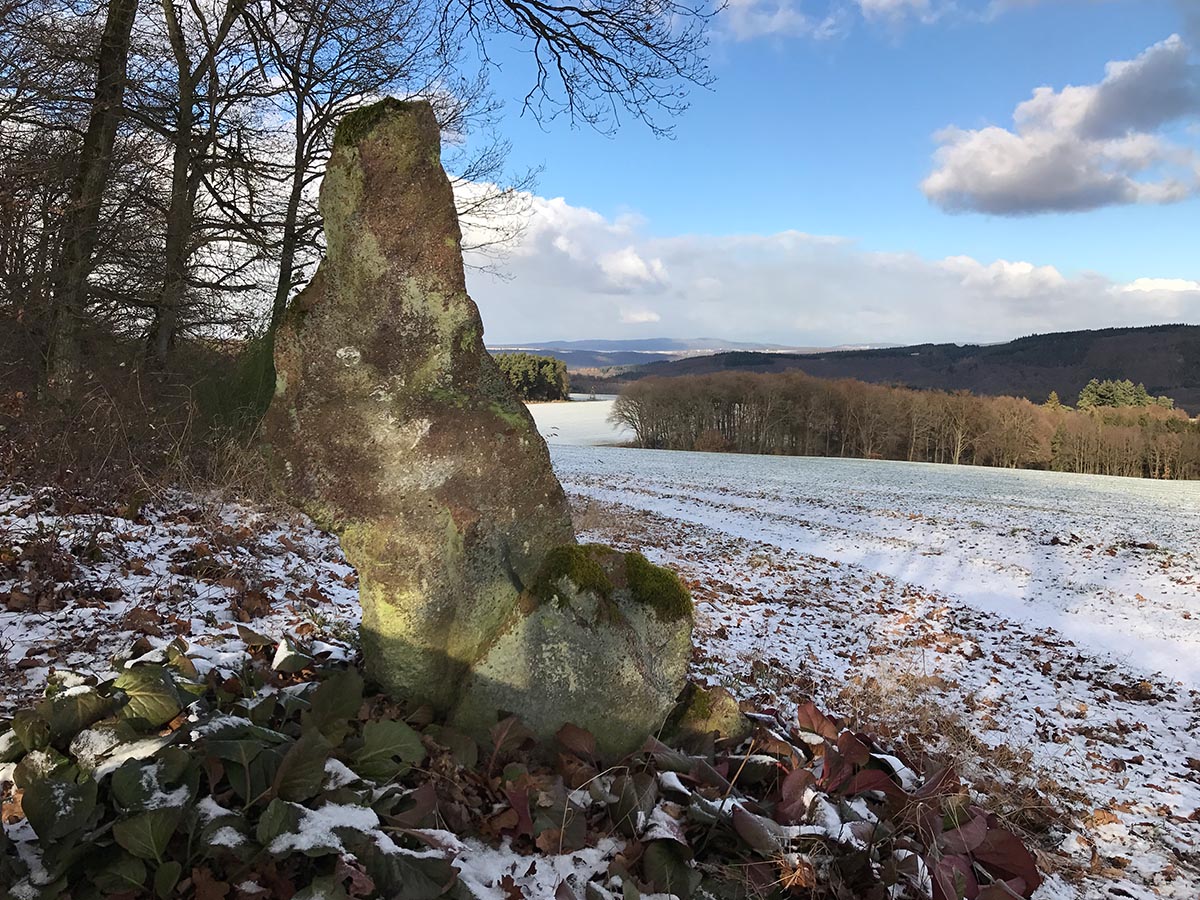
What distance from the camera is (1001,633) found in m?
8.95

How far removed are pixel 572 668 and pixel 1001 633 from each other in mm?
7853

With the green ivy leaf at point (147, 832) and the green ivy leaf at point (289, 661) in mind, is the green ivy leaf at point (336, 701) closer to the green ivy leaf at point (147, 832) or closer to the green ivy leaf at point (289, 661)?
the green ivy leaf at point (289, 661)

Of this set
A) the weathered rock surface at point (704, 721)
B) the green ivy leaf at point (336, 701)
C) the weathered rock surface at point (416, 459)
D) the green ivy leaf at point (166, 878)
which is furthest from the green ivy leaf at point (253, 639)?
the weathered rock surface at point (704, 721)

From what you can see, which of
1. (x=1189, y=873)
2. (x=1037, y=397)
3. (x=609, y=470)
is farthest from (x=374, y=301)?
(x=1037, y=397)

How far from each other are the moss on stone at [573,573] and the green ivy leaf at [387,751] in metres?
0.90

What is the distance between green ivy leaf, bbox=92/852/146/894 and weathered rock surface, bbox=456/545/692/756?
5.02 ft

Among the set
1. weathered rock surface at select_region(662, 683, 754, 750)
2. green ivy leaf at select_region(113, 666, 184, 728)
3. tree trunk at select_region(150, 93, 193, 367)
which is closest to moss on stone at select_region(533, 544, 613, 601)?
weathered rock surface at select_region(662, 683, 754, 750)

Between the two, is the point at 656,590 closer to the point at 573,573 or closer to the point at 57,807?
the point at 573,573

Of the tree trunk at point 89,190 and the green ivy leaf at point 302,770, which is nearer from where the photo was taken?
the green ivy leaf at point 302,770

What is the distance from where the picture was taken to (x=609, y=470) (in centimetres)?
3044

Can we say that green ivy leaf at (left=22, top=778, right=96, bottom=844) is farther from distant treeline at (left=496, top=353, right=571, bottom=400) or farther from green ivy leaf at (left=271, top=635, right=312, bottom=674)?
distant treeline at (left=496, top=353, right=571, bottom=400)

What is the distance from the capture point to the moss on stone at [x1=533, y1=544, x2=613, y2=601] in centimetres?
352

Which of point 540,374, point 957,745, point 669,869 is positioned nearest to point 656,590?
point 669,869

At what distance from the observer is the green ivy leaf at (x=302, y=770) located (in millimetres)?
2498
